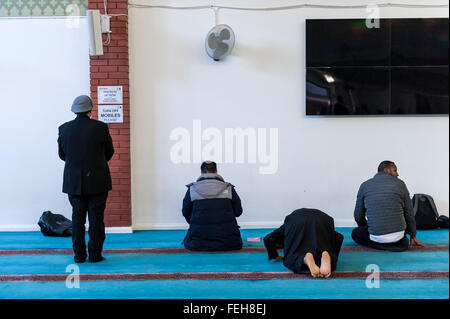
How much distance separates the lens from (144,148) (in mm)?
5664

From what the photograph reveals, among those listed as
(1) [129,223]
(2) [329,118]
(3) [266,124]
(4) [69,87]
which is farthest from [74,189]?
(2) [329,118]

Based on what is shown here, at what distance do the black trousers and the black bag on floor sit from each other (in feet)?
3.91

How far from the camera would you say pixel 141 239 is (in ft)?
17.0

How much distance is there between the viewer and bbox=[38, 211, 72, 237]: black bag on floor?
528 centimetres

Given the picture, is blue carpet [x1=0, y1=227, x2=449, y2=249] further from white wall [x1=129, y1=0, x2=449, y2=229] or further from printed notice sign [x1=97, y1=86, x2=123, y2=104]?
printed notice sign [x1=97, y1=86, x2=123, y2=104]

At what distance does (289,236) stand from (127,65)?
2.86 meters

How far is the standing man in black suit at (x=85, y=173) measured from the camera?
4062mm

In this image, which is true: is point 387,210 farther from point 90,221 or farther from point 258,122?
point 90,221

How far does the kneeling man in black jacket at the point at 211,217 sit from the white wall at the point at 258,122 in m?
1.17

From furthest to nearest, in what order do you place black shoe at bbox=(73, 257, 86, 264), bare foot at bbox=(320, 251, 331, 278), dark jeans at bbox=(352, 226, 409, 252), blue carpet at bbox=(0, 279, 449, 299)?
dark jeans at bbox=(352, 226, 409, 252), black shoe at bbox=(73, 257, 86, 264), bare foot at bbox=(320, 251, 331, 278), blue carpet at bbox=(0, 279, 449, 299)

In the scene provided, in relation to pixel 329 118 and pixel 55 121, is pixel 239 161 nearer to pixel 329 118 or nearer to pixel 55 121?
pixel 329 118

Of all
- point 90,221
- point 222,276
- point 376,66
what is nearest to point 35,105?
point 90,221

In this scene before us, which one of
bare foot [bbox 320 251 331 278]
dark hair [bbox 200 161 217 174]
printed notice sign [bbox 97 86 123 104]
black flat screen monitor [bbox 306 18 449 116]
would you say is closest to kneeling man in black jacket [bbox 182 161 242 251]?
dark hair [bbox 200 161 217 174]
